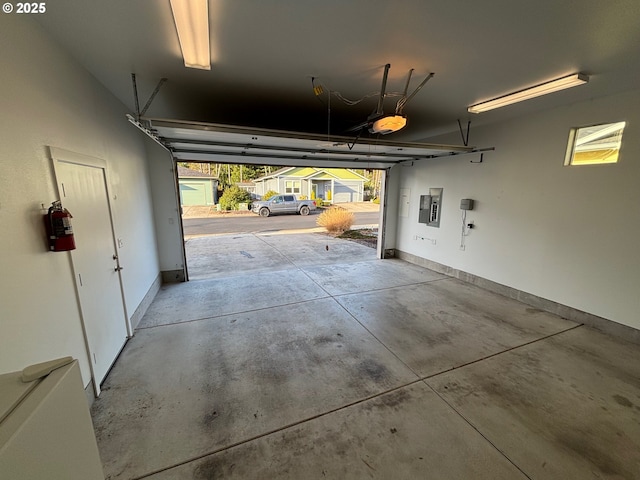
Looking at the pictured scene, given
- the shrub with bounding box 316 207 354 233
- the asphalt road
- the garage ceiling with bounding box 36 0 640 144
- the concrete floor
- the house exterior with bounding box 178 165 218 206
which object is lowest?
the concrete floor

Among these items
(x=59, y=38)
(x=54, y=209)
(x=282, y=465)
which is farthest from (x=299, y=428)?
(x=59, y=38)

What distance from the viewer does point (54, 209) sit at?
74.9 inches

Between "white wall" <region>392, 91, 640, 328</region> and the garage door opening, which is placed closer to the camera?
"white wall" <region>392, 91, 640, 328</region>

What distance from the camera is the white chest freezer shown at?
0.64 m

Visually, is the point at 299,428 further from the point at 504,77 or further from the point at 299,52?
the point at 504,77

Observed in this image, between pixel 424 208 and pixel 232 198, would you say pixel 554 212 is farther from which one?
pixel 232 198

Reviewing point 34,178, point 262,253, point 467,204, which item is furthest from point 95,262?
point 467,204

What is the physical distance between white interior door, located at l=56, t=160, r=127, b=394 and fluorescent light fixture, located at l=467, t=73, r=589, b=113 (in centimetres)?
482

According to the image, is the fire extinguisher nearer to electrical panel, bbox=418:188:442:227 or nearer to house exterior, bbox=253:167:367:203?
electrical panel, bbox=418:188:442:227

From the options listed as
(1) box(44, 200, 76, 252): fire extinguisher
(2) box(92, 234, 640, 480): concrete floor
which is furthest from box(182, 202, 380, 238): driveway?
(1) box(44, 200, 76, 252): fire extinguisher

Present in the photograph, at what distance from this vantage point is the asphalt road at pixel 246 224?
37.8 feet

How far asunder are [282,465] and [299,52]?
331cm

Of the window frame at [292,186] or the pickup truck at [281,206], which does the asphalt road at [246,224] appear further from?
the window frame at [292,186]

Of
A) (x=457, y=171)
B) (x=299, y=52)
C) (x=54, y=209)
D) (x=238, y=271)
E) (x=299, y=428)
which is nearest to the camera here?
(x=54, y=209)
